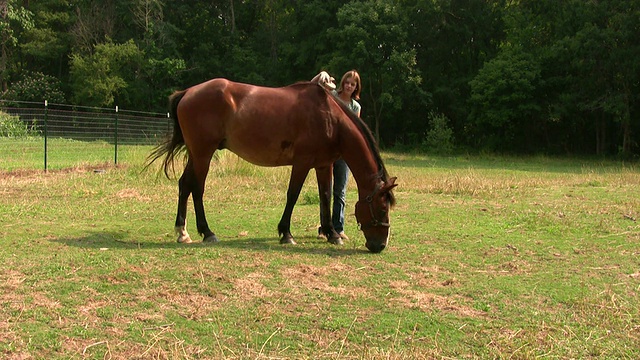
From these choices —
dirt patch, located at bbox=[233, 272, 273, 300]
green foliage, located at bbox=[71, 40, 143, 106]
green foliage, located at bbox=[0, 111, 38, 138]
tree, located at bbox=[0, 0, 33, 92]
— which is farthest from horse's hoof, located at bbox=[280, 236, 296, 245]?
green foliage, located at bbox=[71, 40, 143, 106]

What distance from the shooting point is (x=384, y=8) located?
105 feet

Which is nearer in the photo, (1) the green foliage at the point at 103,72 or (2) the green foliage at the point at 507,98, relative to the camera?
(2) the green foliage at the point at 507,98

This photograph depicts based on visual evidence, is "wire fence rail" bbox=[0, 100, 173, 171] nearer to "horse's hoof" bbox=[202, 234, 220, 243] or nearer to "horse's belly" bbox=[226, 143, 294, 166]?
"horse's belly" bbox=[226, 143, 294, 166]

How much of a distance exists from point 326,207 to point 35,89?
112 ft

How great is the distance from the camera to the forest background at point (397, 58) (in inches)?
1028

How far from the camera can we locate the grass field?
3.44 metres

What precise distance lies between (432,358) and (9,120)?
64.5 ft

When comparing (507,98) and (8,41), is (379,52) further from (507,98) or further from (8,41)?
(8,41)

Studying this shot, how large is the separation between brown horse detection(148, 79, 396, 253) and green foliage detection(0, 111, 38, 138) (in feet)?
48.9

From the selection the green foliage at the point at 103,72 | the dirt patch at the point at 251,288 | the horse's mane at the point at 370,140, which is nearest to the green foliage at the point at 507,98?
the green foliage at the point at 103,72

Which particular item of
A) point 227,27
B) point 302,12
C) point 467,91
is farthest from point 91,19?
point 467,91

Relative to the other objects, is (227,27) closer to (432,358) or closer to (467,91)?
(467,91)

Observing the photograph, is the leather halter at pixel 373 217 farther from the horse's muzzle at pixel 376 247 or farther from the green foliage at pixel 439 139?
the green foliage at pixel 439 139

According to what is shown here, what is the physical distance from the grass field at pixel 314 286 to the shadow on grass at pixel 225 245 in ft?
0.10
